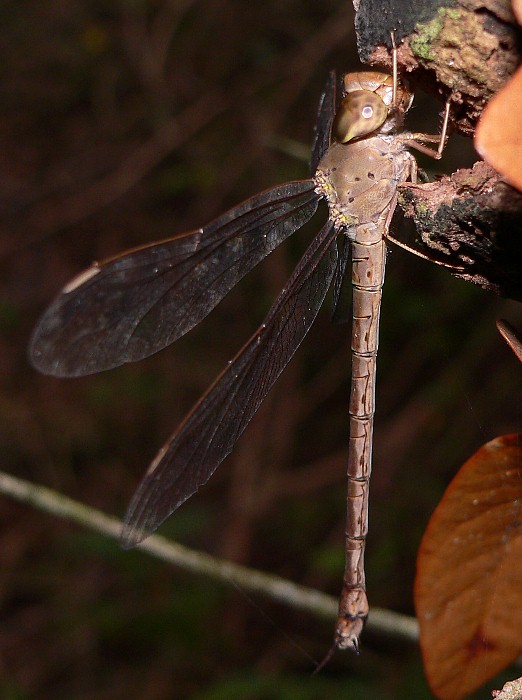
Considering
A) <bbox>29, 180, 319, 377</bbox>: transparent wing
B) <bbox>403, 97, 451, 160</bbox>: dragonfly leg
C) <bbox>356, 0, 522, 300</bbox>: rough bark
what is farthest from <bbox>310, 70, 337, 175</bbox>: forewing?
<bbox>356, 0, 522, 300</bbox>: rough bark

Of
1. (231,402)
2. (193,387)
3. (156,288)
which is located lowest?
(193,387)

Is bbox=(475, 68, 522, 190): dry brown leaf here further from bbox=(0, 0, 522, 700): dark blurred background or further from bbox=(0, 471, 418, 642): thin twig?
bbox=(0, 0, 522, 700): dark blurred background

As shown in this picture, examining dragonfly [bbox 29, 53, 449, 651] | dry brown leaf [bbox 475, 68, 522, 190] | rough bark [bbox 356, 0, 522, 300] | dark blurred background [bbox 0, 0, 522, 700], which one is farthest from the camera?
dark blurred background [bbox 0, 0, 522, 700]

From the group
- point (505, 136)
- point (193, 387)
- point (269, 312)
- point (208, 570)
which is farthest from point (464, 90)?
point (193, 387)

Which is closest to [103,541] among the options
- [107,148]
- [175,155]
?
[175,155]

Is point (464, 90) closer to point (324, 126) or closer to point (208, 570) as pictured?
point (324, 126)

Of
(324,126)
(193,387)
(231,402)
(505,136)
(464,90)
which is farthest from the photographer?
(193,387)
